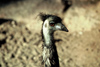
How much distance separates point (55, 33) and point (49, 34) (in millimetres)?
2341

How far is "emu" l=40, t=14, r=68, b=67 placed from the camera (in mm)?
2307

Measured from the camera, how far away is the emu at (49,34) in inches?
90.8

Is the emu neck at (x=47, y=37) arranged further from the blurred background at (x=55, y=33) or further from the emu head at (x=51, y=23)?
the blurred background at (x=55, y=33)

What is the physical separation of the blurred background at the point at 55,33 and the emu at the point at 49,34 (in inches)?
43.9

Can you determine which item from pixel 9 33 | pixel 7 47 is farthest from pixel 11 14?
pixel 7 47

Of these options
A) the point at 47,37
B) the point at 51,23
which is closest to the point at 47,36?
the point at 47,37

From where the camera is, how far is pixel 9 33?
15.4ft

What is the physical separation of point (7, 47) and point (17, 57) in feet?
1.78

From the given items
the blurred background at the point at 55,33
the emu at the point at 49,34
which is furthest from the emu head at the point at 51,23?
the blurred background at the point at 55,33

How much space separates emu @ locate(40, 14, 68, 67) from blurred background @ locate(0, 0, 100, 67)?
111cm

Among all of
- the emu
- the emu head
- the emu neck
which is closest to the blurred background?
the emu

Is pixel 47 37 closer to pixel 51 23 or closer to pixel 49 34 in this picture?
pixel 49 34

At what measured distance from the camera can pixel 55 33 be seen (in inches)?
184

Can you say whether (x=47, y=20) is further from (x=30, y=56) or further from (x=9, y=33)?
(x=9, y=33)
